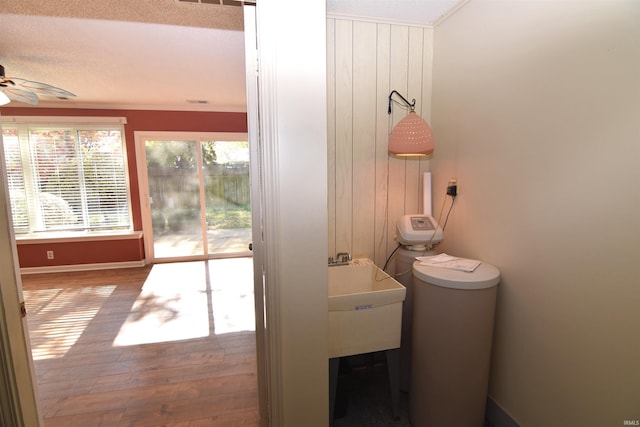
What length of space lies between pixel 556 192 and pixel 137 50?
3030 mm

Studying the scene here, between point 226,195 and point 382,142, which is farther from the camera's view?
point 226,195

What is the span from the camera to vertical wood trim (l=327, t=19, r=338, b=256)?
1.81 meters

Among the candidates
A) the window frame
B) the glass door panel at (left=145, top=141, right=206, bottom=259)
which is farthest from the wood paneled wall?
the window frame

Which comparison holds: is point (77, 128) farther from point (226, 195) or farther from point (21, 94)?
point (226, 195)

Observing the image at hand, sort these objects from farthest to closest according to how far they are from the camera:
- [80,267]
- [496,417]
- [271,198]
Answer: [80,267], [496,417], [271,198]

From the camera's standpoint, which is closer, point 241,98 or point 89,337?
point 89,337

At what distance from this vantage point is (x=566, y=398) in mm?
1255

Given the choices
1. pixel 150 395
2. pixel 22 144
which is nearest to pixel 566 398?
pixel 150 395

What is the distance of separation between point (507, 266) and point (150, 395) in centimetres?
232

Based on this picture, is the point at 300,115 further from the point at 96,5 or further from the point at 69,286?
the point at 69,286

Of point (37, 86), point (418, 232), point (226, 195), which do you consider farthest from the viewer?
point (226, 195)

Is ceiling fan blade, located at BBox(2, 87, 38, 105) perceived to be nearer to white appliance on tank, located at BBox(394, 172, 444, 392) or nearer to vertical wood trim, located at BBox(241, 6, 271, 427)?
vertical wood trim, located at BBox(241, 6, 271, 427)

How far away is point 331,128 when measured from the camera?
6.15ft

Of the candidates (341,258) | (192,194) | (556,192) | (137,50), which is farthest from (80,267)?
(556,192)
